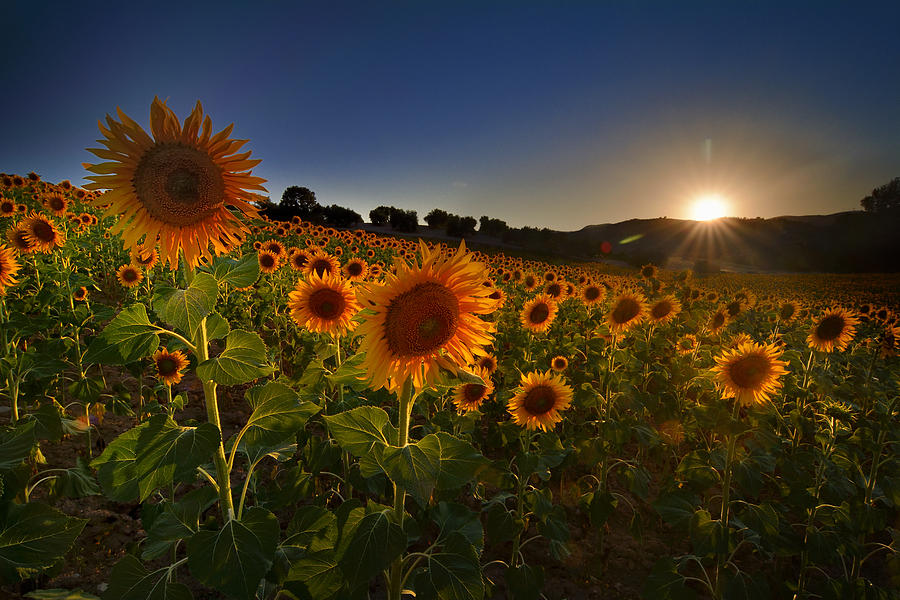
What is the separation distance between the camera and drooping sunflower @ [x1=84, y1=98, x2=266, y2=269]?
78.4 inches

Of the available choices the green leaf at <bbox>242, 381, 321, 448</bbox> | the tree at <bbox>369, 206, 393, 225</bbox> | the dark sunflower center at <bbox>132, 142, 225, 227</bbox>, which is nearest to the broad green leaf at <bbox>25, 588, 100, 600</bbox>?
the green leaf at <bbox>242, 381, 321, 448</bbox>

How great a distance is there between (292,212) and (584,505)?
40232 millimetres

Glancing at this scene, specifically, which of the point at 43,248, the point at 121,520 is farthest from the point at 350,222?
the point at 121,520

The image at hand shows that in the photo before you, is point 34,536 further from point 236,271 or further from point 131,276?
point 131,276

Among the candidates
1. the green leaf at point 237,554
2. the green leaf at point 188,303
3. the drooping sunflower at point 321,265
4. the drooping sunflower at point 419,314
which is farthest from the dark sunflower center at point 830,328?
the green leaf at point 188,303

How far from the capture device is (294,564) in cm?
215

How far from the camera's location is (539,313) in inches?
252

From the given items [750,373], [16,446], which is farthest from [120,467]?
[750,373]

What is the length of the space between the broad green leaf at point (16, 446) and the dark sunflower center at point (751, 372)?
5272 mm

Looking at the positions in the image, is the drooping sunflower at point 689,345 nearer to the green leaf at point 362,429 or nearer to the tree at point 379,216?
the green leaf at point 362,429

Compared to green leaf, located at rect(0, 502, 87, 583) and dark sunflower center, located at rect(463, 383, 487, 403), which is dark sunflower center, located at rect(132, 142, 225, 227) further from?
dark sunflower center, located at rect(463, 383, 487, 403)

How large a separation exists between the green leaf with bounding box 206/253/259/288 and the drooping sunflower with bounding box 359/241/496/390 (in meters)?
0.64

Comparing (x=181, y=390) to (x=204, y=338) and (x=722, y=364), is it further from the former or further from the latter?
(x=722, y=364)

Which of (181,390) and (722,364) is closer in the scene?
(722,364)
